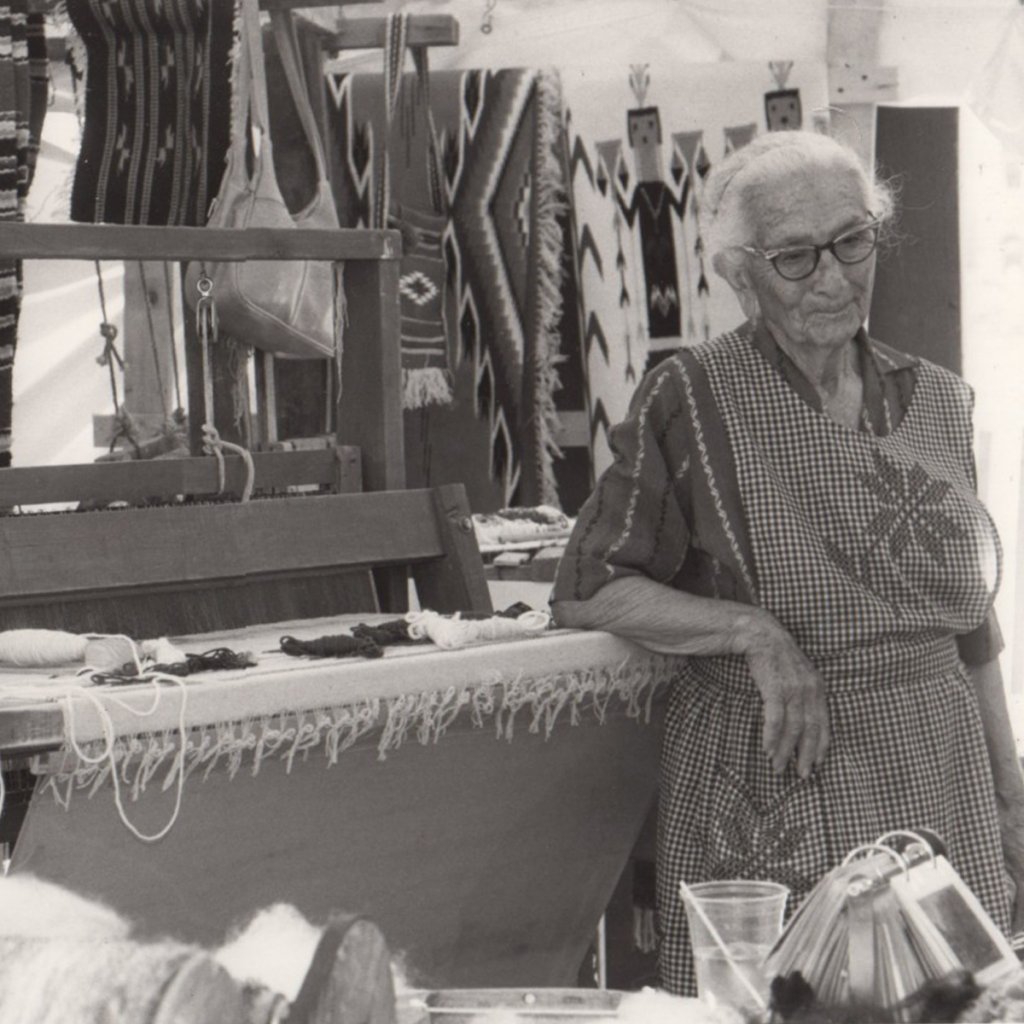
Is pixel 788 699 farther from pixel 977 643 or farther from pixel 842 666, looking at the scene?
pixel 977 643

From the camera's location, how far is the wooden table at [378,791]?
199 centimetres

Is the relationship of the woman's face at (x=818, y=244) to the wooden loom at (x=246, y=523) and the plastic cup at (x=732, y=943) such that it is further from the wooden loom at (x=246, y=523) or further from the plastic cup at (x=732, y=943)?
the plastic cup at (x=732, y=943)

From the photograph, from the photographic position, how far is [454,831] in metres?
2.43

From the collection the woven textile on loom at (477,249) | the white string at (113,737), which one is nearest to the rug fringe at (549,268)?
the woven textile on loom at (477,249)

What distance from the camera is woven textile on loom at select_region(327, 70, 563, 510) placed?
4570mm

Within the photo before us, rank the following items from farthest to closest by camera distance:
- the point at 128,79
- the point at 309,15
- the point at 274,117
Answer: the point at 309,15, the point at 274,117, the point at 128,79

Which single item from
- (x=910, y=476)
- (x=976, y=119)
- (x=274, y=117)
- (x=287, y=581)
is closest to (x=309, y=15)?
(x=274, y=117)

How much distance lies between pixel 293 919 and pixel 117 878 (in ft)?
2.09

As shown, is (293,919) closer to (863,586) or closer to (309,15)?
(863,586)

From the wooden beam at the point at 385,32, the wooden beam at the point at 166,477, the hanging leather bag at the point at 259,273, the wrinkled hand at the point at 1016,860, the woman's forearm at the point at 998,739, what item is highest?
the wooden beam at the point at 385,32

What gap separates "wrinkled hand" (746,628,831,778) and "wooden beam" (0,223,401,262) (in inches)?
39.4

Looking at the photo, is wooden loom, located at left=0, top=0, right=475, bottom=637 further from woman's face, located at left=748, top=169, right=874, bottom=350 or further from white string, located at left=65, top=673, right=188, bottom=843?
woman's face, located at left=748, top=169, right=874, bottom=350

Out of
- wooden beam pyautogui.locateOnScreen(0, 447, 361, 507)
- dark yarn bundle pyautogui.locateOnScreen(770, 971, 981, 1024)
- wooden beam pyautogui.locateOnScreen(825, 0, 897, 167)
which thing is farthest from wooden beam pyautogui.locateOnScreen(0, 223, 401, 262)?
dark yarn bundle pyautogui.locateOnScreen(770, 971, 981, 1024)

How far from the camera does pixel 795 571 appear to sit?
7.85ft
